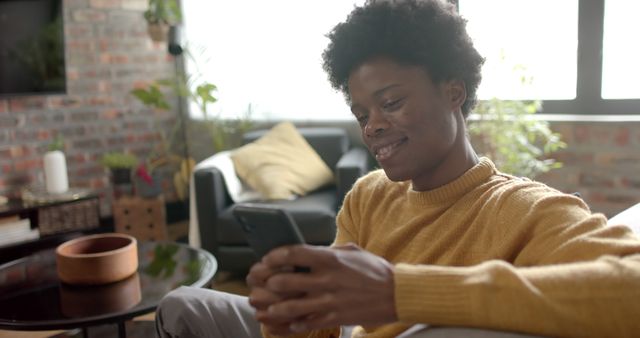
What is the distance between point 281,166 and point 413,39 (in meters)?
2.27

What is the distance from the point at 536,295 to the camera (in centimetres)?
68

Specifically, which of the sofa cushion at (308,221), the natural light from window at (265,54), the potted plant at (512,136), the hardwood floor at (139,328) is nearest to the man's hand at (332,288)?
the hardwood floor at (139,328)

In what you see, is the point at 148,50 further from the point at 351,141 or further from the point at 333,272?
the point at 333,272

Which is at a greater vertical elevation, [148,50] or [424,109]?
[148,50]

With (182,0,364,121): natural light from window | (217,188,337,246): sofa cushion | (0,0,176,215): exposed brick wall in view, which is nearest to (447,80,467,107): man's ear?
(217,188,337,246): sofa cushion

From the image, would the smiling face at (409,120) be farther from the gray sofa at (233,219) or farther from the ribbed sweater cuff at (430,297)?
the gray sofa at (233,219)

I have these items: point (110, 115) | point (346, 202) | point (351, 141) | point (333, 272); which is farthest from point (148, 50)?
point (333, 272)

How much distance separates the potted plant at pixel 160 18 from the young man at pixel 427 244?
3.03m

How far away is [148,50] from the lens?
4.27 meters

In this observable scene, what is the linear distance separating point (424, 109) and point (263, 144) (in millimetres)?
2494

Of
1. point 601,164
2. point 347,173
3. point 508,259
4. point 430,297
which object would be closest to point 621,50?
point 601,164

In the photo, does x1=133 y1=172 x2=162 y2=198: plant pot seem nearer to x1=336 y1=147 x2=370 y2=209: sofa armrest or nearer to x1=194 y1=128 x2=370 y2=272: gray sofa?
x1=194 y1=128 x2=370 y2=272: gray sofa

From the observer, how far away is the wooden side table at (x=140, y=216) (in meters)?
3.65

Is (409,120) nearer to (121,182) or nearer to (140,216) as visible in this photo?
(140,216)
